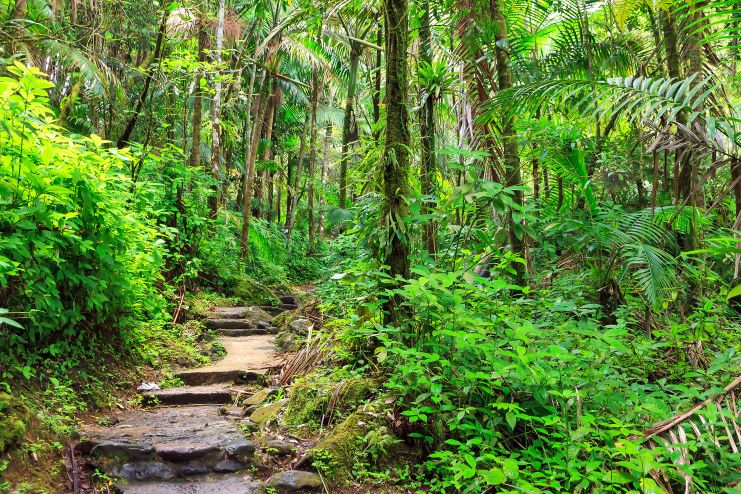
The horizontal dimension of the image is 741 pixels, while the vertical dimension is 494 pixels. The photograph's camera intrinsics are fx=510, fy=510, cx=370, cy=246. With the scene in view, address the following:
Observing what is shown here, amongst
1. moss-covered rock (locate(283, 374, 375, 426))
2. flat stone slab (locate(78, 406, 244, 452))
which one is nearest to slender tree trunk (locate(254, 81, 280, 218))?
flat stone slab (locate(78, 406, 244, 452))

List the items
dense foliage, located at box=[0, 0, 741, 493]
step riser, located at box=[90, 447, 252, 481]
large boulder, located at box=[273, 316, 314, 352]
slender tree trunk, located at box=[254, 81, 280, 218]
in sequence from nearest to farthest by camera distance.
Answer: dense foliage, located at box=[0, 0, 741, 493] → step riser, located at box=[90, 447, 252, 481] → large boulder, located at box=[273, 316, 314, 352] → slender tree trunk, located at box=[254, 81, 280, 218]

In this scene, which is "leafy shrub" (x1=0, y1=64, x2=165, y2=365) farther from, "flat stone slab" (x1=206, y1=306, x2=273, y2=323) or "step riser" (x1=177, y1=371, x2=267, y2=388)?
"flat stone slab" (x1=206, y1=306, x2=273, y2=323)

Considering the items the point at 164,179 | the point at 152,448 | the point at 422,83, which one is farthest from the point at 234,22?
the point at 152,448

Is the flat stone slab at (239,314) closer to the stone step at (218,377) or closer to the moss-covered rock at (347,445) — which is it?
the stone step at (218,377)

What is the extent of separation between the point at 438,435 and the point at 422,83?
3919 millimetres

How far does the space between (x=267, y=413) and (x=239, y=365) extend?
211 cm

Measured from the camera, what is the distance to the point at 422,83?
5848 mm

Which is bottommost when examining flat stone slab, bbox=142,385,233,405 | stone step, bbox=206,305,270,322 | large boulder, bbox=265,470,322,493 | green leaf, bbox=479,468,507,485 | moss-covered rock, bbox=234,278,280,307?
large boulder, bbox=265,470,322,493

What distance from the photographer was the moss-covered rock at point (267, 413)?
14.7 feet

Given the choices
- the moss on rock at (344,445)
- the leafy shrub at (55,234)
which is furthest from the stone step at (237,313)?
the moss on rock at (344,445)

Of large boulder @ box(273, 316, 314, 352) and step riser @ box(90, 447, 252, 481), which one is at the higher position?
large boulder @ box(273, 316, 314, 352)

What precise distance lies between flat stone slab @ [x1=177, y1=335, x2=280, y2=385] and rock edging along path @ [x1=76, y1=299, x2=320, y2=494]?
0.06 meters

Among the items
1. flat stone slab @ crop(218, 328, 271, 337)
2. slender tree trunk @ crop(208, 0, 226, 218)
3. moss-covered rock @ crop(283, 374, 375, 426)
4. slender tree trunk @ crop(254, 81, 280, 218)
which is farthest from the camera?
slender tree trunk @ crop(254, 81, 280, 218)

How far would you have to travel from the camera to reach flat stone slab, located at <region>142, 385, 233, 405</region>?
523 cm
